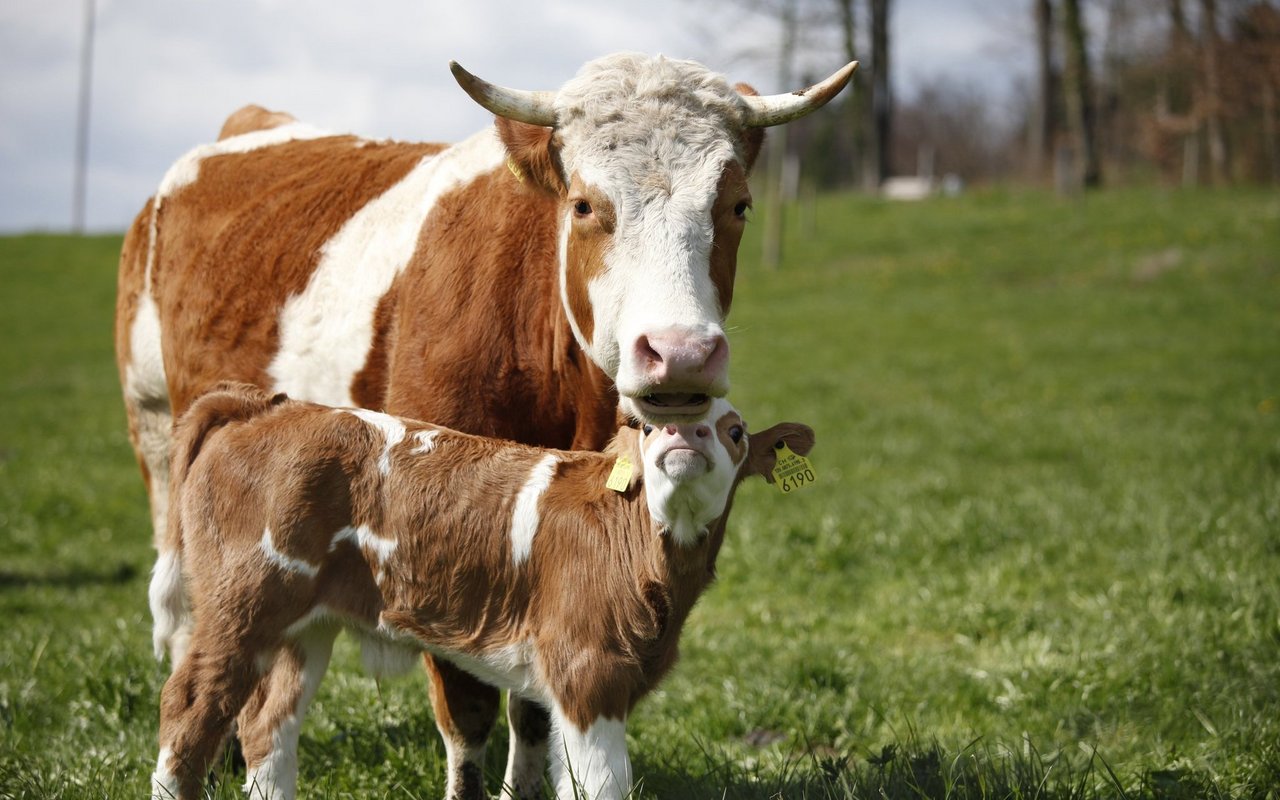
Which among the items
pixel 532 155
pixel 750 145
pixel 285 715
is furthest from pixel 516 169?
pixel 285 715

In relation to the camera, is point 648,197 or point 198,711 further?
point 648,197

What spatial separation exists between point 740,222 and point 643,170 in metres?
0.36

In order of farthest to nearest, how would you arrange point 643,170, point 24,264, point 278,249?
point 24,264 < point 278,249 < point 643,170

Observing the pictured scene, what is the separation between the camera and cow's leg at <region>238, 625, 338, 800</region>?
3617 millimetres

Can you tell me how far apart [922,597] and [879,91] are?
37485 millimetres

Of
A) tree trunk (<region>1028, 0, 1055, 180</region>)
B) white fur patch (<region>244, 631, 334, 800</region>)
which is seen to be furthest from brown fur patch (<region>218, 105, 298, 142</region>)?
tree trunk (<region>1028, 0, 1055, 180</region>)

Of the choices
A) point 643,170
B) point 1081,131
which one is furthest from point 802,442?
point 1081,131

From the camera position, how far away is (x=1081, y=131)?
113 feet

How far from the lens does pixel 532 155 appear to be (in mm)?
3969

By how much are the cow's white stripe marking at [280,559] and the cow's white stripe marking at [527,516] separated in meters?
0.61

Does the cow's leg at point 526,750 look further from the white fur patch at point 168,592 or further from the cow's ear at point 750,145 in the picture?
the cow's ear at point 750,145

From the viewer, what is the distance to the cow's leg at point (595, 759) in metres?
3.28

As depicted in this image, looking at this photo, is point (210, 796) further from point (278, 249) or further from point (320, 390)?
point (278, 249)

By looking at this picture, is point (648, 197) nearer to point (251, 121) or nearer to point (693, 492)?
point (693, 492)
